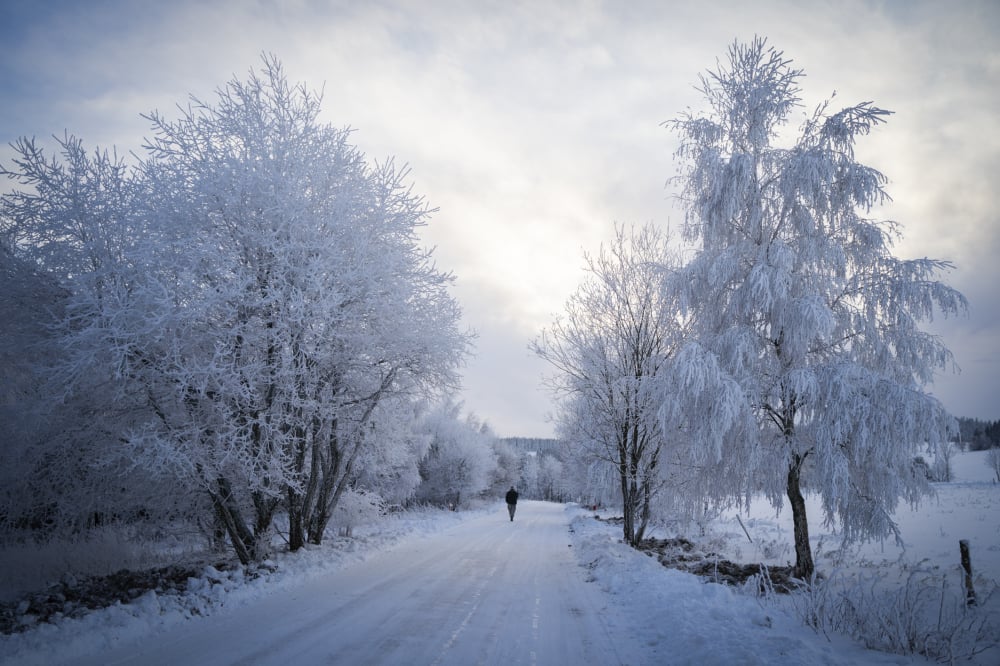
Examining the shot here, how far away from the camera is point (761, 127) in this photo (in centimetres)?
1025

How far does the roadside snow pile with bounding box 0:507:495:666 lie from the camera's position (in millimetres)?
4906

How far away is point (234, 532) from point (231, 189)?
259 inches

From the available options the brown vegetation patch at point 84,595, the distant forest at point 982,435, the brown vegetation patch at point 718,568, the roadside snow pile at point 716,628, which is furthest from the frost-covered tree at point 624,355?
the distant forest at point 982,435

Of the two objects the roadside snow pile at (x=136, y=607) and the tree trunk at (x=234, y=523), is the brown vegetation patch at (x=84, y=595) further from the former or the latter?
the tree trunk at (x=234, y=523)

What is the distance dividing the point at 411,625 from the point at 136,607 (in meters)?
3.36

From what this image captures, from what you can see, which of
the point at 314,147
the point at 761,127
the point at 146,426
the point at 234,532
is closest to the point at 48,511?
the point at 234,532

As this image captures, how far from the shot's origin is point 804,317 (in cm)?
880

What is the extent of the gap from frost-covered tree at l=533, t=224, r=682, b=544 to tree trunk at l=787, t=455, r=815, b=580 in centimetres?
425

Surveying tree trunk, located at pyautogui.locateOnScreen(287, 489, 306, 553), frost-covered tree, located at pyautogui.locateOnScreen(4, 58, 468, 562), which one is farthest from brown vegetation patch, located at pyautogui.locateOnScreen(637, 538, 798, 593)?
tree trunk, located at pyautogui.locateOnScreen(287, 489, 306, 553)

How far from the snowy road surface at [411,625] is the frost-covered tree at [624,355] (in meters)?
5.50

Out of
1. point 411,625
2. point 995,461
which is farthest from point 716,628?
point 995,461

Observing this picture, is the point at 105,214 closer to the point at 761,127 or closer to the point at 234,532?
the point at 234,532

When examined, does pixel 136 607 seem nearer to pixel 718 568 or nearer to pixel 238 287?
pixel 238 287

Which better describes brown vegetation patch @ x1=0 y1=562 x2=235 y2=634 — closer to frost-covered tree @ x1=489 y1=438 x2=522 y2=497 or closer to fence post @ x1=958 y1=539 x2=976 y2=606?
fence post @ x1=958 y1=539 x2=976 y2=606
